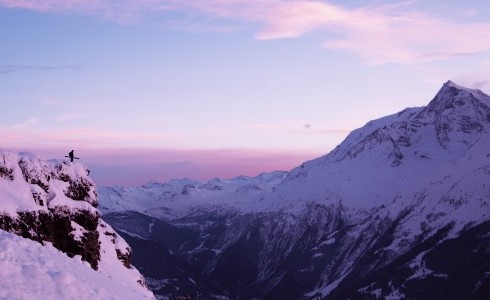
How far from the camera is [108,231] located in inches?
3873

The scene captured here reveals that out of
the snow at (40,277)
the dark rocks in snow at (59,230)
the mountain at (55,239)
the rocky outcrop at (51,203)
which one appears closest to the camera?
the snow at (40,277)

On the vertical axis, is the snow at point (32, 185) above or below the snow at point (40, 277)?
above

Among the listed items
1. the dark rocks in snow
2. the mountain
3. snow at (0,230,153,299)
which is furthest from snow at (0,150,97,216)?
snow at (0,230,153,299)

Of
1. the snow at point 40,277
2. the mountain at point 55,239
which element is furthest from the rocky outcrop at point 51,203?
the snow at point 40,277

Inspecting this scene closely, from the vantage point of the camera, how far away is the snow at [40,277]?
37.7 m

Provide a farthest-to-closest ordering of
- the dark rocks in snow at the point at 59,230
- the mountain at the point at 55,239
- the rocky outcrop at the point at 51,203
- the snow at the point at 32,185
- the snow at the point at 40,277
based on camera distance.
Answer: the snow at the point at 32,185
the rocky outcrop at the point at 51,203
the dark rocks in snow at the point at 59,230
the mountain at the point at 55,239
the snow at the point at 40,277

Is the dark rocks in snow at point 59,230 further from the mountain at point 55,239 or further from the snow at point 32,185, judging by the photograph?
the snow at point 32,185

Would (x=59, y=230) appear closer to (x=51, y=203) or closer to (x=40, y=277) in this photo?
(x=51, y=203)

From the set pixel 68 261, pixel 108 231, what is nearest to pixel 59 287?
pixel 68 261

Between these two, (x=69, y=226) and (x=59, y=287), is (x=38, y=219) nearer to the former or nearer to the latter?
(x=69, y=226)

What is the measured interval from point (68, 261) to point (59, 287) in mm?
9487

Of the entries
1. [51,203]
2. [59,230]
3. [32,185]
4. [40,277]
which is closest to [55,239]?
[59,230]

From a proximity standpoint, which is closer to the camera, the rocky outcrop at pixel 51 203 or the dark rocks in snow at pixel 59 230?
the dark rocks in snow at pixel 59 230

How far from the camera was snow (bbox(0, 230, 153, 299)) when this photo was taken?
1483 inches
